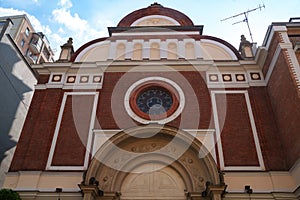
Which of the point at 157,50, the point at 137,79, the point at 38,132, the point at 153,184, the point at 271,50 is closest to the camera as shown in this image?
the point at 153,184

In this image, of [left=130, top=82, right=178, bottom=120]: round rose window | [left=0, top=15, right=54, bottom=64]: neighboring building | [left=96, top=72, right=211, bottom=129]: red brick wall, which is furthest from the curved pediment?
[left=0, top=15, right=54, bottom=64]: neighboring building

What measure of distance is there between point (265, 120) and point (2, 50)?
13321 millimetres

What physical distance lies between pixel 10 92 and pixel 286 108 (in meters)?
13.7

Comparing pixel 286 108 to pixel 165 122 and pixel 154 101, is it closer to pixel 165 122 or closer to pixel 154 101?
pixel 165 122

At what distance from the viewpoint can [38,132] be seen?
11.9 metres

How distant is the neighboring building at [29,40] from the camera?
108 ft

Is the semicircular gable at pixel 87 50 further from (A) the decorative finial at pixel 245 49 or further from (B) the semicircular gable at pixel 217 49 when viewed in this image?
(A) the decorative finial at pixel 245 49

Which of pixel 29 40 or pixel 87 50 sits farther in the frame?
pixel 29 40

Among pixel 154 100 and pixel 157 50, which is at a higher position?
pixel 157 50

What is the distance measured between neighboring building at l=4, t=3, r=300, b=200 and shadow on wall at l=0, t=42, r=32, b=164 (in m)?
2.52

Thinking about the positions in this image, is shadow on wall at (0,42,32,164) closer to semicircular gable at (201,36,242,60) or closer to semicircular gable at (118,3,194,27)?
semicircular gable at (118,3,194,27)

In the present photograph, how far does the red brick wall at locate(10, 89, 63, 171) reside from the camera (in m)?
11.1

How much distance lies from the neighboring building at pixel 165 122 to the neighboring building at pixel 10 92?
260cm

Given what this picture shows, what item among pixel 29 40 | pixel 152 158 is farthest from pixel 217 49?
pixel 29 40
